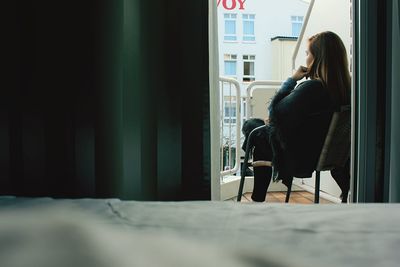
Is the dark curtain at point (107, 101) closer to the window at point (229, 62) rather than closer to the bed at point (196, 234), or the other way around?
the bed at point (196, 234)

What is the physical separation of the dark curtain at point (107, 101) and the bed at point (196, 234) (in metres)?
0.75

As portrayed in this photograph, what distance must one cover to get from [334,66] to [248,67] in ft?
28.3

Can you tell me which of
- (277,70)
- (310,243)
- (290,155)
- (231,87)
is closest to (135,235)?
(310,243)

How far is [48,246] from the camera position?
41 cm

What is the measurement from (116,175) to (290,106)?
1058 millimetres

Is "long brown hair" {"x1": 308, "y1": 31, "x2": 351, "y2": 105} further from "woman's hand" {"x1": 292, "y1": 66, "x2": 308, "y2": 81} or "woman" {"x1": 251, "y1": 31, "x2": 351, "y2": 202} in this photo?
"woman's hand" {"x1": 292, "y1": 66, "x2": 308, "y2": 81}

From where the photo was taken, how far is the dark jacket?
6.60 ft

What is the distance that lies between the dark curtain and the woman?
72cm

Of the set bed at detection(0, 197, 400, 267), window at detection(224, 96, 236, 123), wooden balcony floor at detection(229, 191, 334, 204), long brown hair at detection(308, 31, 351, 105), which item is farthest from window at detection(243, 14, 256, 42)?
bed at detection(0, 197, 400, 267)

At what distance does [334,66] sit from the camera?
205 centimetres

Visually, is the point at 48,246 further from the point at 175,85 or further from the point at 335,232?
the point at 175,85

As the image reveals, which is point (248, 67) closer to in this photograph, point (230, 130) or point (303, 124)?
point (230, 130)

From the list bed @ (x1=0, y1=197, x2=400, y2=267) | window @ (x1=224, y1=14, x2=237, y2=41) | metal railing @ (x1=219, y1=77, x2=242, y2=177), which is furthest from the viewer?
window @ (x1=224, y1=14, x2=237, y2=41)

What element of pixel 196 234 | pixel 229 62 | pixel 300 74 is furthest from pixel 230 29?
pixel 196 234
